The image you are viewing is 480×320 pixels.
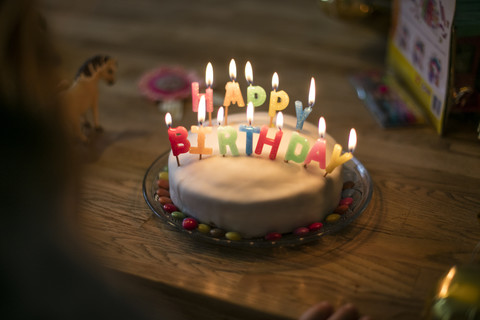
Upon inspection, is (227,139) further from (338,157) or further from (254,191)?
(338,157)

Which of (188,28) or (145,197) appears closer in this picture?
(145,197)

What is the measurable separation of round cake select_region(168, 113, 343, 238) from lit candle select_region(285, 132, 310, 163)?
1.1 inches

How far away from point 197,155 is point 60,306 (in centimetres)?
84

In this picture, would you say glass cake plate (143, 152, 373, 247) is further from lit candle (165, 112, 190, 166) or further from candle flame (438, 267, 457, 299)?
candle flame (438, 267, 457, 299)

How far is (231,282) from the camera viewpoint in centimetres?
122

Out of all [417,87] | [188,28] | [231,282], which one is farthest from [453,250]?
[188,28]

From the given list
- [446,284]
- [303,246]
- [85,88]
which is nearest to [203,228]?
[303,246]

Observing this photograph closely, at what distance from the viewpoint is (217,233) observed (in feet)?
4.20

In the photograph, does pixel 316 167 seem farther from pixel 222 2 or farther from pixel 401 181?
pixel 222 2

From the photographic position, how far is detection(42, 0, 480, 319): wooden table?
3.95ft

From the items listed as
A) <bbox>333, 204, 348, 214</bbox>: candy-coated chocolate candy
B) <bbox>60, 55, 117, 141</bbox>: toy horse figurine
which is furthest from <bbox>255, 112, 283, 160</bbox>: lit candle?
<bbox>60, 55, 117, 141</bbox>: toy horse figurine

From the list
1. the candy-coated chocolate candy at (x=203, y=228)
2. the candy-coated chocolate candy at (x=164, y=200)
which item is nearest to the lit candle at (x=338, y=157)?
the candy-coated chocolate candy at (x=203, y=228)

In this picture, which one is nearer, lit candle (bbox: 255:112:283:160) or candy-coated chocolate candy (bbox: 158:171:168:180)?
lit candle (bbox: 255:112:283:160)

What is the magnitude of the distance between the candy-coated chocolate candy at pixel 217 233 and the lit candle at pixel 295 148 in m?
0.25
